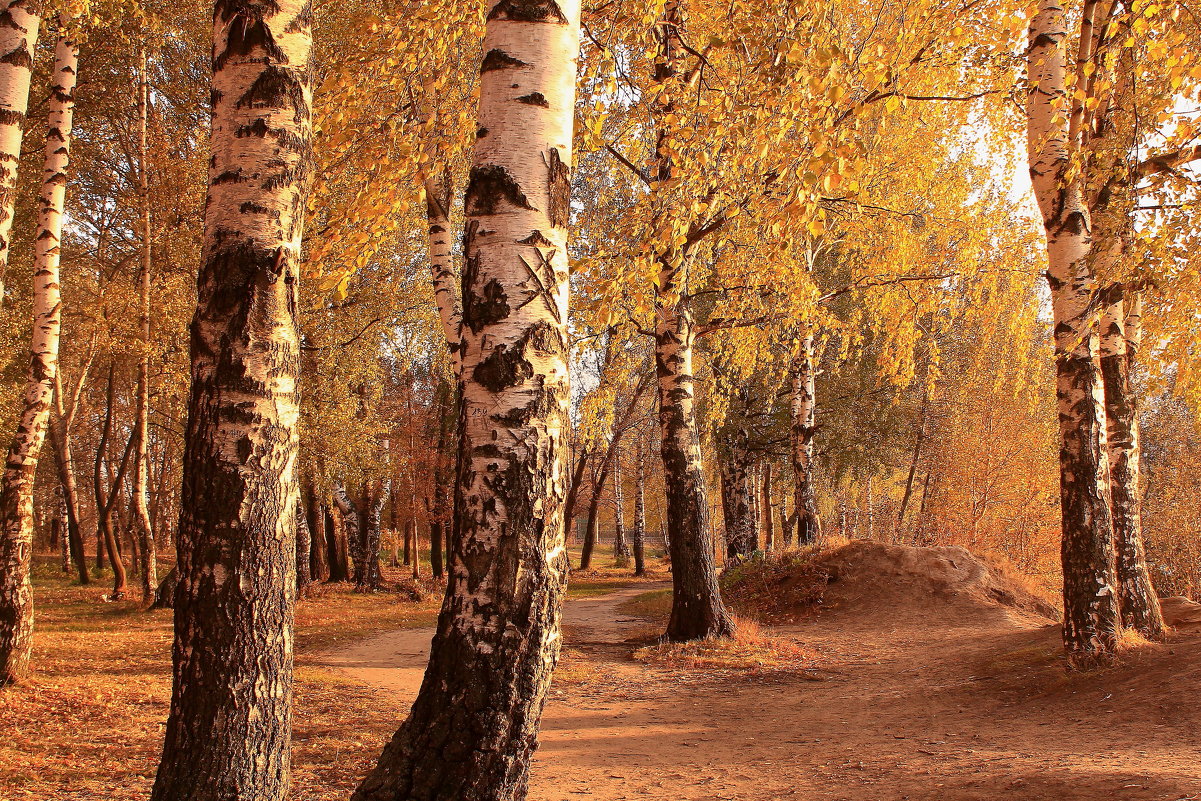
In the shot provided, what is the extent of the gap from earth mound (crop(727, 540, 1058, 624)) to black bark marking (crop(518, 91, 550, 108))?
1031cm

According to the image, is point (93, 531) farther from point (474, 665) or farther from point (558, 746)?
point (474, 665)

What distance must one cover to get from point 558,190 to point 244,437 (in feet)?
5.56

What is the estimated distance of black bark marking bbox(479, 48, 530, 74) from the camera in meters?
2.88

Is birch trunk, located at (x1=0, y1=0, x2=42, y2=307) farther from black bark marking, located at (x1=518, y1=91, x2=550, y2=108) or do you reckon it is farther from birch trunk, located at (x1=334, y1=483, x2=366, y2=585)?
birch trunk, located at (x1=334, y1=483, x2=366, y2=585)

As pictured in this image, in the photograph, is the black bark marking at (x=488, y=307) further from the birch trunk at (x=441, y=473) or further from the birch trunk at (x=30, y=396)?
the birch trunk at (x=441, y=473)

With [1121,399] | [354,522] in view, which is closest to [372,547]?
[354,522]

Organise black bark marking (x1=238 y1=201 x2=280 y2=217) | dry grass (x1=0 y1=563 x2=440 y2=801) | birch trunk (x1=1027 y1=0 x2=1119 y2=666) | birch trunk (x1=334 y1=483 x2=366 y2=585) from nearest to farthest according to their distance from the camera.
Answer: black bark marking (x1=238 y1=201 x2=280 y2=217), dry grass (x1=0 y1=563 x2=440 y2=801), birch trunk (x1=1027 y1=0 x2=1119 y2=666), birch trunk (x1=334 y1=483 x2=366 y2=585)

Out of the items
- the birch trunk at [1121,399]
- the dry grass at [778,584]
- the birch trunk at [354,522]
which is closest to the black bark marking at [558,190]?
the birch trunk at [1121,399]

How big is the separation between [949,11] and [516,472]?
559cm

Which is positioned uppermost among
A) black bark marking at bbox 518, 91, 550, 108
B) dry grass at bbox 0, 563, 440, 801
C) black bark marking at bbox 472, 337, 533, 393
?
black bark marking at bbox 518, 91, 550, 108

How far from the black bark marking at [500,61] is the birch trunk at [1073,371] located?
17.5 ft

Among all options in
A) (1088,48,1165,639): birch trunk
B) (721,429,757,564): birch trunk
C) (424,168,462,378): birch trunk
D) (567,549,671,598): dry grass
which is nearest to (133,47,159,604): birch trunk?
(424,168,462,378): birch trunk

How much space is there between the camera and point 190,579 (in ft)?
9.54

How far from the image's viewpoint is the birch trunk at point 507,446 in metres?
2.59
